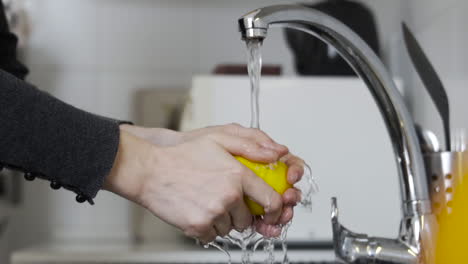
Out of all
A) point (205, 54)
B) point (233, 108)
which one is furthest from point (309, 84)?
point (205, 54)

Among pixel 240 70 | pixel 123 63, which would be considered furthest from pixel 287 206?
pixel 123 63

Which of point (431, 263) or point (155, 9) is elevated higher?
point (155, 9)

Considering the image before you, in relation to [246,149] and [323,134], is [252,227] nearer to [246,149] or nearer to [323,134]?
[246,149]

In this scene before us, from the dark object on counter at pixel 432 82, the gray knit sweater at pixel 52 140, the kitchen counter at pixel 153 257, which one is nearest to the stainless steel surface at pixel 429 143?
the dark object on counter at pixel 432 82

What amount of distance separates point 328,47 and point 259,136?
3.02 ft

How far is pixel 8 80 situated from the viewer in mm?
611

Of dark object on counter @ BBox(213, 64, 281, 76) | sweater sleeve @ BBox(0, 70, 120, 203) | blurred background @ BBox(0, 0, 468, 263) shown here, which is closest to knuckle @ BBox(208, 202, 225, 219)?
sweater sleeve @ BBox(0, 70, 120, 203)

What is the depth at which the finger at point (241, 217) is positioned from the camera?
0.66 meters

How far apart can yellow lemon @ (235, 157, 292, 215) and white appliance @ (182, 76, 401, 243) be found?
75 centimetres

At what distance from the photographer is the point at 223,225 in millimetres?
668

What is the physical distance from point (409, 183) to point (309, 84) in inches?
29.6

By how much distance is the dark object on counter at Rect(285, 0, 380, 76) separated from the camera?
5.16 feet

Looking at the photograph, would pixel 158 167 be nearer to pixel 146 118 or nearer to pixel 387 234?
pixel 387 234

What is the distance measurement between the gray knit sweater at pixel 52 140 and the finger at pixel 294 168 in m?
0.19
